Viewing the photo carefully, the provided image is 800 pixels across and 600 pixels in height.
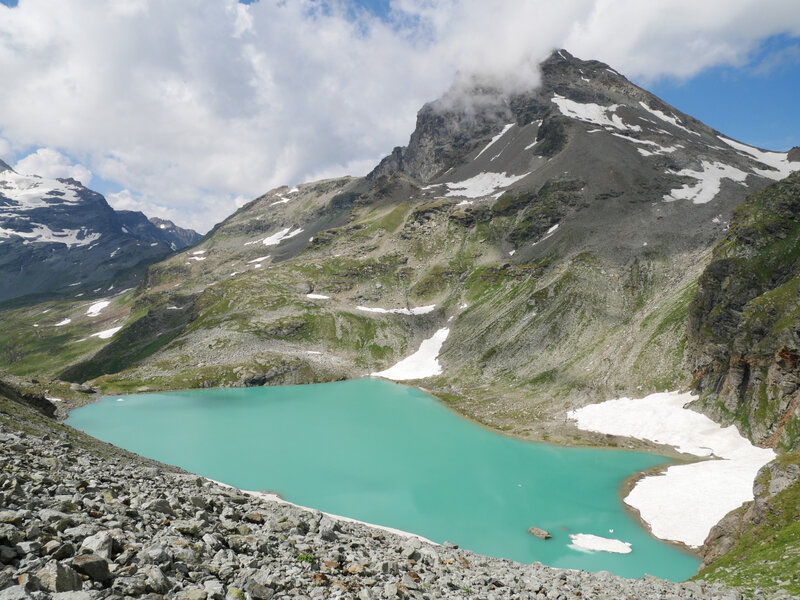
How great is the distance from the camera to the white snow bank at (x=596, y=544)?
39.2m

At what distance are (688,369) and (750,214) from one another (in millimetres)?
43065

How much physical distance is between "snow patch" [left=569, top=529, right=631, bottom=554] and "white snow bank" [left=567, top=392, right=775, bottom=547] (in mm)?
5258

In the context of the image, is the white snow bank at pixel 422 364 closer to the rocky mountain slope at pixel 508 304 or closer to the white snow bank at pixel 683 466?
the rocky mountain slope at pixel 508 304

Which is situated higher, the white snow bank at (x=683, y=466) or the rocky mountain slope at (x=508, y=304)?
the rocky mountain slope at (x=508, y=304)

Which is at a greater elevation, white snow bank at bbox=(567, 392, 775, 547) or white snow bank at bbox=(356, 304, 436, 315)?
white snow bank at bbox=(356, 304, 436, 315)

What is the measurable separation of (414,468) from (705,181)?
180m

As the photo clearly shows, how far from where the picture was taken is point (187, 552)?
401 inches

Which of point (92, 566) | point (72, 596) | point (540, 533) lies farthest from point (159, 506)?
point (540, 533)

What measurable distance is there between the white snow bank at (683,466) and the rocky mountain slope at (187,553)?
1147 inches

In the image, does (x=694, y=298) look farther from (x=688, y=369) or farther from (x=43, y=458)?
(x=43, y=458)

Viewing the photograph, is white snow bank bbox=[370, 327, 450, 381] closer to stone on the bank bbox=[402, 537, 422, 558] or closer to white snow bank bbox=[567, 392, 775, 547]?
white snow bank bbox=[567, 392, 775, 547]

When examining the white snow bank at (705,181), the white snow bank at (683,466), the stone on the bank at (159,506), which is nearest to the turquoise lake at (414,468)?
the white snow bank at (683,466)

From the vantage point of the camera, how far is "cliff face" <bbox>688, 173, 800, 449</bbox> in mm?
58219

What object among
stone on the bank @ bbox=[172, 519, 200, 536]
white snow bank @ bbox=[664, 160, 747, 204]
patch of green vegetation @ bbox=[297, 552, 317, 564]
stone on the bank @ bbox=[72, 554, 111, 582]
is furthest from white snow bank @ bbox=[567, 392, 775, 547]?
white snow bank @ bbox=[664, 160, 747, 204]
